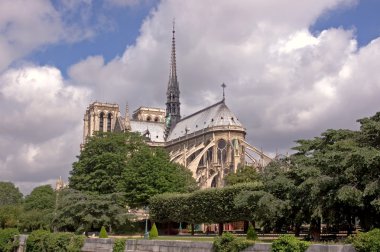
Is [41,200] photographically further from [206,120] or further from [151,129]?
[151,129]

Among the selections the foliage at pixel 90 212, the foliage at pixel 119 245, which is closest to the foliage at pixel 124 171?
the foliage at pixel 90 212

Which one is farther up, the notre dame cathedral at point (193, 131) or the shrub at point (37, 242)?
the notre dame cathedral at point (193, 131)

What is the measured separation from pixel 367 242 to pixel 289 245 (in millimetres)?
3955

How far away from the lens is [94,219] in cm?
5238

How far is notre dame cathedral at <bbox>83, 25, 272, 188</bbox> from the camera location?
354ft

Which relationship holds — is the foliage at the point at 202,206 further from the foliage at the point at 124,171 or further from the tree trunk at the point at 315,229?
the tree trunk at the point at 315,229

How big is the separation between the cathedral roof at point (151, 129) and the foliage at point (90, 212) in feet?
284

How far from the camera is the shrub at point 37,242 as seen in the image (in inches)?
1746

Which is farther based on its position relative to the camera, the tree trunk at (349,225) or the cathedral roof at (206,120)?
the cathedral roof at (206,120)

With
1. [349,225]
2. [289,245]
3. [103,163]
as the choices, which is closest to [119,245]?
[349,225]

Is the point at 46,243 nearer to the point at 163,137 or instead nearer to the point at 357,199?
the point at 357,199

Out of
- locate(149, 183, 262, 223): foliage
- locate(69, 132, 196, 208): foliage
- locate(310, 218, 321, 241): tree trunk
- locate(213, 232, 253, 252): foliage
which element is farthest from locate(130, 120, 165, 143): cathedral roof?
locate(213, 232, 253, 252): foliage

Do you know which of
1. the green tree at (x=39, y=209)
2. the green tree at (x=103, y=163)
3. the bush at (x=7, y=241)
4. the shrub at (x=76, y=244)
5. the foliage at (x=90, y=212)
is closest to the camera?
the shrub at (x=76, y=244)

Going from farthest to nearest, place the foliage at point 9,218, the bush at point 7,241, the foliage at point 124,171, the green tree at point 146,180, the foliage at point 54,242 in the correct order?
the foliage at point 9,218 < the foliage at point 124,171 < the green tree at point 146,180 < the bush at point 7,241 < the foliage at point 54,242
